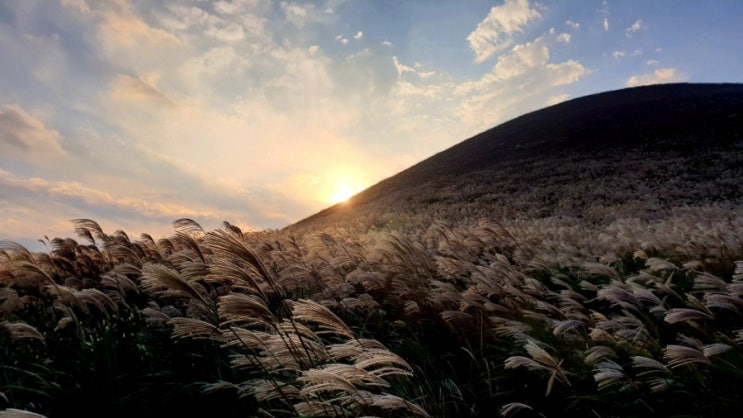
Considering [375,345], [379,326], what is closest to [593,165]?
[379,326]

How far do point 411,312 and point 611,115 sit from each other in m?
58.6

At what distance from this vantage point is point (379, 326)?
5656mm

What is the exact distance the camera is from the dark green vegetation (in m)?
2.87

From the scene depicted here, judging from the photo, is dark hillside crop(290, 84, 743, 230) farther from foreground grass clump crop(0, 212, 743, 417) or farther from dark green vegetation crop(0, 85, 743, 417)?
foreground grass clump crop(0, 212, 743, 417)

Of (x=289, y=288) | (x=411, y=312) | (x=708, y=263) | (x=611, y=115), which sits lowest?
(x=708, y=263)

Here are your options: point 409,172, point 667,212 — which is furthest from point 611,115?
point 667,212

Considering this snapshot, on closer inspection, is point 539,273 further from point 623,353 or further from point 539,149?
point 539,149

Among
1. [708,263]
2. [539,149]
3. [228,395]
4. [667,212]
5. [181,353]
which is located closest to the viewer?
[228,395]

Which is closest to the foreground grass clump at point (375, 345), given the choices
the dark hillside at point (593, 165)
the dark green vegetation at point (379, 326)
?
the dark green vegetation at point (379, 326)

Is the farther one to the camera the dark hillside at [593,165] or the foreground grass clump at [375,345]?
the dark hillside at [593,165]

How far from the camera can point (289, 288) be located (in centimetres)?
745

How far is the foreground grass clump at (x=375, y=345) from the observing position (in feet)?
9.26

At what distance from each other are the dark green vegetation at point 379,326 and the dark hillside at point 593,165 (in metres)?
12.9

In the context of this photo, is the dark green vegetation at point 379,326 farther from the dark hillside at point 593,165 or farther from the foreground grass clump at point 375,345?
the dark hillside at point 593,165
